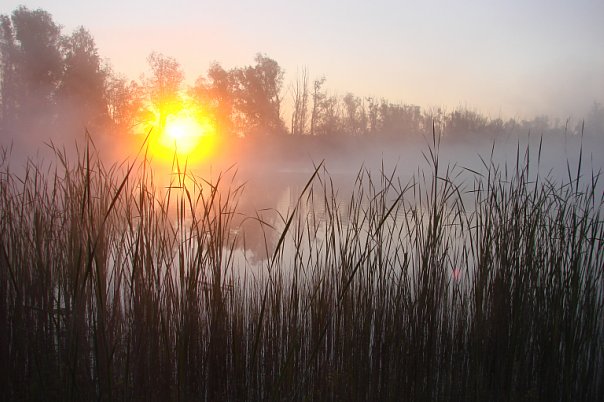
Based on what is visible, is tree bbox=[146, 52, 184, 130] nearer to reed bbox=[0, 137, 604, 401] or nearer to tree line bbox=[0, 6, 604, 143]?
tree line bbox=[0, 6, 604, 143]

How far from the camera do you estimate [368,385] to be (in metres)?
1.84

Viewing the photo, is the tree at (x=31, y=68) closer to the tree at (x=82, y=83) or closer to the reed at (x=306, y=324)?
the tree at (x=82, y=83)

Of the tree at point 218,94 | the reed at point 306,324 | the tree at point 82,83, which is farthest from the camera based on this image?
the tree at point 218,94

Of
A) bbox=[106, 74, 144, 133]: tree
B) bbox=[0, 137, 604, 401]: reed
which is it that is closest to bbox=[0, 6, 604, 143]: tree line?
bbox=[106, 74, 144, 133]: tree

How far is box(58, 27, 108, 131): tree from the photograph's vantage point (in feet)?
51.6

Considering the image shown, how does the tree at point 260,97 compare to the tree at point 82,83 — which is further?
the tree at point 260,97

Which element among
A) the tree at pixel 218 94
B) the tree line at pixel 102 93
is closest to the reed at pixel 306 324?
the tree line at pixel 102 93

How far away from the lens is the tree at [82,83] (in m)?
15.7

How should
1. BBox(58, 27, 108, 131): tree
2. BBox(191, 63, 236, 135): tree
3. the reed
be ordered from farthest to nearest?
BBox(191, 63, 236, 135): tree, BBox(58, 27, 108, 131): tree, the reed

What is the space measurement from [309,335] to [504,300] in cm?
81

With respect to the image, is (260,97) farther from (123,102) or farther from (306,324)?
(306,324)

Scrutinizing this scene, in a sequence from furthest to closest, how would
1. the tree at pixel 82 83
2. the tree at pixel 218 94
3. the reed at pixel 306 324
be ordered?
the tree at pixel 218 94, the tree at pixel 82 83, the reed at pixel 306 324

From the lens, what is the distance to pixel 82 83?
623 inches

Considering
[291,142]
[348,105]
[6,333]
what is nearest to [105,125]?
[291,142]
